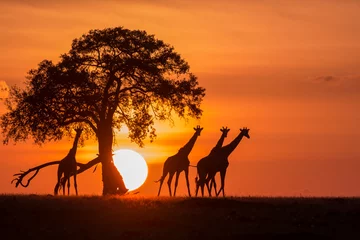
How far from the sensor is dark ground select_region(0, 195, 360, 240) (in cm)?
3503

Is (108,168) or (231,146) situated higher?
(231,146)

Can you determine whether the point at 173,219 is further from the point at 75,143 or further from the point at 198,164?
the point at 75,143

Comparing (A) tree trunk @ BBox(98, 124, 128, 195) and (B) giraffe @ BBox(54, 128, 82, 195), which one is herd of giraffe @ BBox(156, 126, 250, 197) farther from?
(B) giraffe @ BBox(54, 128, 82, 195)

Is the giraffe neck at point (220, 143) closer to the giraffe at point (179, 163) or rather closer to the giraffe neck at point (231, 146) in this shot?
the giraffe neck at point (231, 146)

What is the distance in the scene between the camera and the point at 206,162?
52.8 metres

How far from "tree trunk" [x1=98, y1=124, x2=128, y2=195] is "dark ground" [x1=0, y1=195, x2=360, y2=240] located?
9.84 meters

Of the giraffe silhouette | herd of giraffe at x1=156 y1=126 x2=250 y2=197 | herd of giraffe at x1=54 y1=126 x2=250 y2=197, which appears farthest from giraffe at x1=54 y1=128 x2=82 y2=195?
the giraffe silhouette

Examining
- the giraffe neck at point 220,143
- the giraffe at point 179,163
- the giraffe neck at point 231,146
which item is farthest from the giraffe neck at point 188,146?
the giraffe neck at point 231,146

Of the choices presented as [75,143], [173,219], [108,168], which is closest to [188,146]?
[108,168]

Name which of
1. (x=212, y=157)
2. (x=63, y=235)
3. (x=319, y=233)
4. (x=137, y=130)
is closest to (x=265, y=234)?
(x=319, y=233)

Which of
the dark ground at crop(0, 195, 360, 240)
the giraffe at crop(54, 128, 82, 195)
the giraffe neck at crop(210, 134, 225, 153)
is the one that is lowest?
the dark ground at crop(0, 195, 360, 240)

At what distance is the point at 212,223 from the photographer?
37.4 meters

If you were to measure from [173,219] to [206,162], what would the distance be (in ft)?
48.7

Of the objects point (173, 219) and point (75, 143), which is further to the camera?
point (75, 143)
